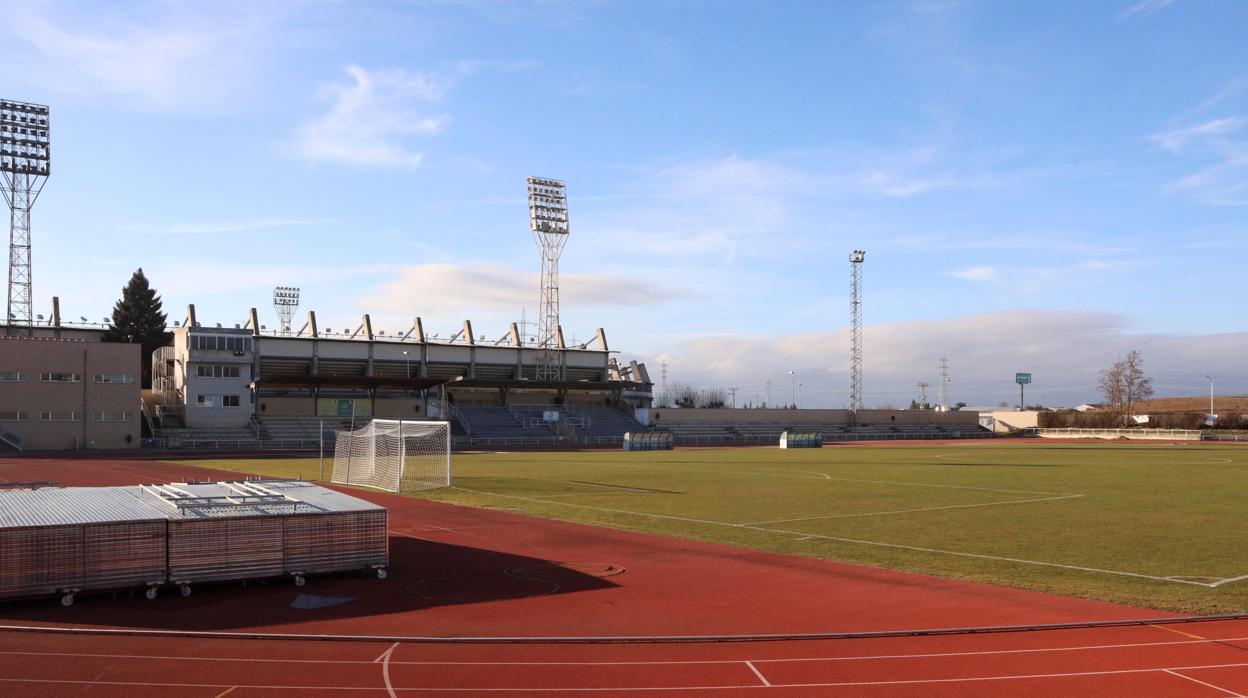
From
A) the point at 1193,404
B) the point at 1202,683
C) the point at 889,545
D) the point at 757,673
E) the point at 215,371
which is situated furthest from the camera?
the point at 1193,404

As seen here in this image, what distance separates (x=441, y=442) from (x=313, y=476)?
19.6 ft

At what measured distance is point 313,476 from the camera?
144ft

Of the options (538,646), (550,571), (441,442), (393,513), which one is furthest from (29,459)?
(538,646)

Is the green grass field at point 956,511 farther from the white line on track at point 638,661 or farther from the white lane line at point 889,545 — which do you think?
the white line on track at point 638,661

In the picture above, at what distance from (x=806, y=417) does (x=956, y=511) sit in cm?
9135

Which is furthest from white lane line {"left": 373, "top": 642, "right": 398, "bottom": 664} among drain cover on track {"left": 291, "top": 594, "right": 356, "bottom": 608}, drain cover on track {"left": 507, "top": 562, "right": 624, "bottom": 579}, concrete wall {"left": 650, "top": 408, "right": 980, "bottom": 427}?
concrete wall {"left": 650, "top": 408, "right": 980, "bottom": 427}

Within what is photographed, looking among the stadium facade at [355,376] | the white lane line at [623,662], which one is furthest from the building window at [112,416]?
the white lane line at [623,662]

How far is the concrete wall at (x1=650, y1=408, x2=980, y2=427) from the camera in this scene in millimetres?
110481

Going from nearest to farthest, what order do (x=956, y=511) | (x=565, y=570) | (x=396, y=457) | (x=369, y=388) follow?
(x=565, y=570), (x=956, y=511), (x=396, y=457), (x=369, y=388)

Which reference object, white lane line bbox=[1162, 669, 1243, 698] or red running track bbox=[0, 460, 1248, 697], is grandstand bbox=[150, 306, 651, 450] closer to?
red running track bbox=[0, 460, 1248, 697]

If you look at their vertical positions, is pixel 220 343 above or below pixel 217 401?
above

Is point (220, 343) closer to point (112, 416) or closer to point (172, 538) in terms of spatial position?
point (112, 416)

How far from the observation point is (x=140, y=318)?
346 feet

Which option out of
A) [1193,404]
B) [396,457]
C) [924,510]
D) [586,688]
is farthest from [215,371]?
[1193,404]
